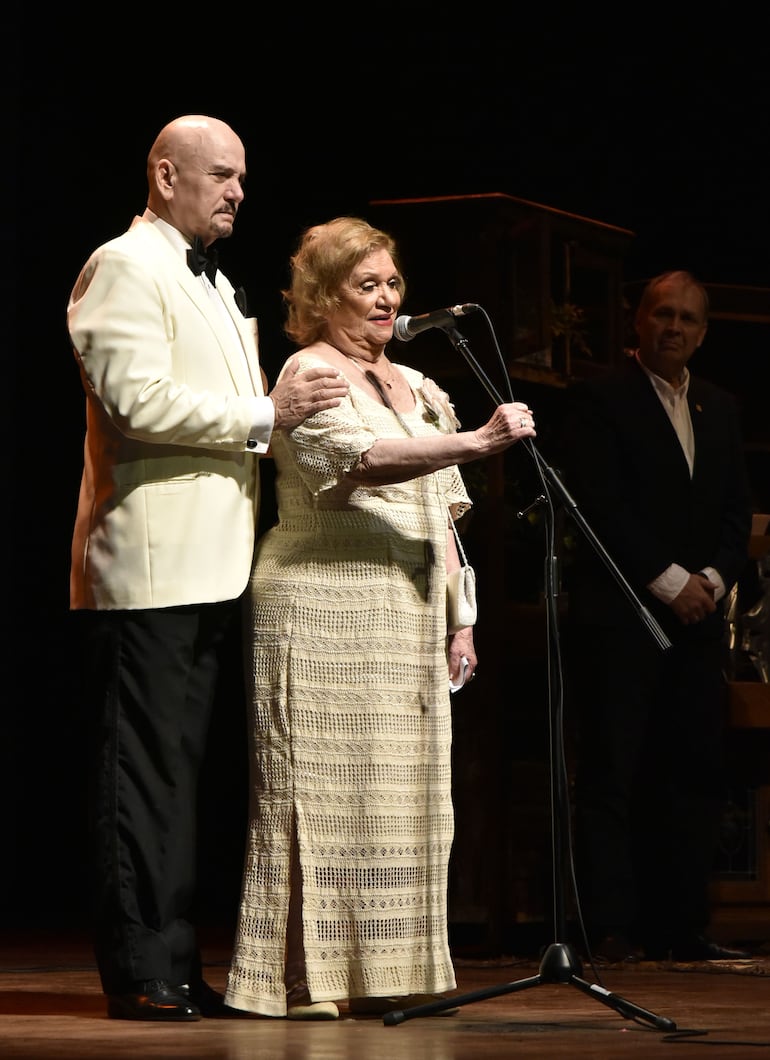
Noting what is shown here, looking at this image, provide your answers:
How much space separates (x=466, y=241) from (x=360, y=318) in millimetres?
1513

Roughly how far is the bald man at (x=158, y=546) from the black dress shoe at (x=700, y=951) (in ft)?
5.64

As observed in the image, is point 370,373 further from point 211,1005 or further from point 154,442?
point 211,1005

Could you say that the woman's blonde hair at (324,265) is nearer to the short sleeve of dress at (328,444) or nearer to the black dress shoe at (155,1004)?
the short sleeve of dress at (328,444)

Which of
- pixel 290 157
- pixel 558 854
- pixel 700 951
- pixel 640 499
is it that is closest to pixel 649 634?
pixel 640 499

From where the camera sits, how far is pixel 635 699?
15.6ft

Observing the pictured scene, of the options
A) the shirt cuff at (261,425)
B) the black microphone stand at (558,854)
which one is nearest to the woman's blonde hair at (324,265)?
the shirt cuff at (261,425)

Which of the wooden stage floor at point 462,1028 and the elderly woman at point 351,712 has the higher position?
the elderly woman at point 351,712

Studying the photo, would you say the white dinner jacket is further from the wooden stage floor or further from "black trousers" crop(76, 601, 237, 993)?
the wooden stage floor

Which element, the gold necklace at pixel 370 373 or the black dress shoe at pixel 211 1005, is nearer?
the black dress shoe at pixel 211 1005

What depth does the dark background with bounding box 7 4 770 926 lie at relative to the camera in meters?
5.66

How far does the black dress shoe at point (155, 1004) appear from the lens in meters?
3.31

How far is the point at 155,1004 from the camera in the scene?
331cm

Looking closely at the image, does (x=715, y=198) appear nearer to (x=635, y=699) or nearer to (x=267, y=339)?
(x=267, y=339)

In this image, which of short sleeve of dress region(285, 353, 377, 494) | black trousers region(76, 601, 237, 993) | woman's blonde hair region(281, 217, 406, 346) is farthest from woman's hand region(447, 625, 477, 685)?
woman's blonde hair region(281, 217, 406, 346)
